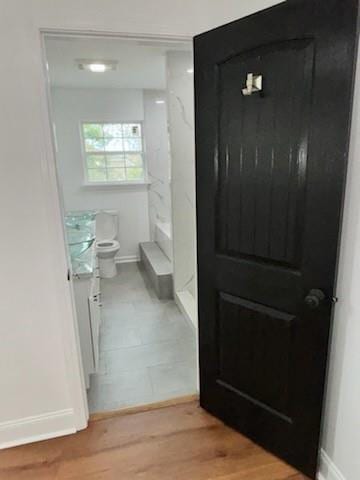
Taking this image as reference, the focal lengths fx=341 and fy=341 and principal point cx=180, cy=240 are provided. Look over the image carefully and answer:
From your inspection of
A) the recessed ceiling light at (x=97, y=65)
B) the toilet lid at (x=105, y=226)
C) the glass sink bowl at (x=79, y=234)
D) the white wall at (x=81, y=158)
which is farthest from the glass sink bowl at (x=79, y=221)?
the recessed ceiling light at (x=97, y=65)

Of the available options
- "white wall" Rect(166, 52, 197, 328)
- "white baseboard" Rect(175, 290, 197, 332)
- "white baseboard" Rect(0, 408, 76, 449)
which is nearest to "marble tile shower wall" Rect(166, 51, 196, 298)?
"white wall" Rect(166, 52, 197, 328)

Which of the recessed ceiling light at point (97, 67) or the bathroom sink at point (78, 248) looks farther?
the recessed ceiling light at point (97, 67)

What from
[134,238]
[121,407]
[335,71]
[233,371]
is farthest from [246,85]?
[134,238]

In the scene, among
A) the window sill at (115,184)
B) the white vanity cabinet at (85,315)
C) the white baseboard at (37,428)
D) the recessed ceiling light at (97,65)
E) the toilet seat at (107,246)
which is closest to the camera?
the white baseboard at (37,428)

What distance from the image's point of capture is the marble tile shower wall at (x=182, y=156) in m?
2.98

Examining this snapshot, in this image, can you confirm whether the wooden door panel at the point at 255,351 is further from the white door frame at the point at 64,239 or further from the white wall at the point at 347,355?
the white door frame at the point at 64,239

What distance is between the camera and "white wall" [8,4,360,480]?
1418 millimetres

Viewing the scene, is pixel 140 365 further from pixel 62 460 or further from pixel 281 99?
pixel 281 99

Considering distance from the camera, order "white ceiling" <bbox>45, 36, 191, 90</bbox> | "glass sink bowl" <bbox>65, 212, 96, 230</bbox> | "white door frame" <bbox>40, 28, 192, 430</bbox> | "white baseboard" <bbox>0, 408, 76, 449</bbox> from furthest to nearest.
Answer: "glass sink bowl" <bbox>65, 212, 96, 230</bbox>
"white ceiling" <bbox>45, 36, 191, 90</bbox>
"white baseboard" <bbox>0, 408, 76, 449</bbox>
"white door frame" <bbox>40, 28, 192, 430</bbox>

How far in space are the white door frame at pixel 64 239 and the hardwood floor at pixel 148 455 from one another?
0.17 metres

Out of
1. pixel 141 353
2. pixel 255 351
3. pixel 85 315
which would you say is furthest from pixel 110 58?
pixel 255 351

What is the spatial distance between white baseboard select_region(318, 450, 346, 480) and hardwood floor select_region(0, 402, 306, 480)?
0.10 m

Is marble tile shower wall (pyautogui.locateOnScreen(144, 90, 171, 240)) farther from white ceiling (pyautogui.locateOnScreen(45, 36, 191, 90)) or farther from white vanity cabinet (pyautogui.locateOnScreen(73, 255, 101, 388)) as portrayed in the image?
white vanity cabinet (pyautogui.locateOnScreen(73, 255, 101, 388))

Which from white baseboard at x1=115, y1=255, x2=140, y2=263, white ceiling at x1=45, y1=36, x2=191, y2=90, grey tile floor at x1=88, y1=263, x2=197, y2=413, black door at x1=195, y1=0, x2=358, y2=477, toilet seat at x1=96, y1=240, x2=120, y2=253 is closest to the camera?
black door at x1=195, y1=0, x2=358, y2=477
